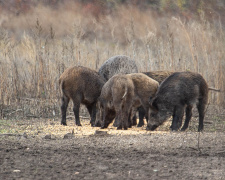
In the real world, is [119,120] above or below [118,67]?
below

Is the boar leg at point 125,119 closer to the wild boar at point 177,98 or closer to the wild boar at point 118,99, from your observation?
the wild boar at point 118,99

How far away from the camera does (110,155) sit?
4.93 metres

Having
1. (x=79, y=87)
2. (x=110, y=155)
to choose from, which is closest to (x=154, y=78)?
(x=79, y=87)

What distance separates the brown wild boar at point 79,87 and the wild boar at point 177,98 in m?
1.11

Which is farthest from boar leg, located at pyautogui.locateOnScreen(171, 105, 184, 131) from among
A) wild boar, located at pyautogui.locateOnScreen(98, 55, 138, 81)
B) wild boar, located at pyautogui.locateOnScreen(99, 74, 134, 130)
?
wild boar, located at pyautogui.locateOnScreen(98, 55, 138, 81)

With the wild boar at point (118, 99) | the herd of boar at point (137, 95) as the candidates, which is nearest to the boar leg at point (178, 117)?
the herd of boar at point (137, 95)

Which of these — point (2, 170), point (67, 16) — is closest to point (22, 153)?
point (2, 170)

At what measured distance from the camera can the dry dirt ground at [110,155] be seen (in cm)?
418

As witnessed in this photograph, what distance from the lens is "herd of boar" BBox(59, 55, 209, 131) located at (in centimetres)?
704

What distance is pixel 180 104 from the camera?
7066 mm

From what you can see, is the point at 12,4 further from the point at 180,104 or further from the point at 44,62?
the point at 180,104

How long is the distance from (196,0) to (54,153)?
1608 cm

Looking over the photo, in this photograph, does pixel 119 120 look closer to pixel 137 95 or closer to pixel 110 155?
pixel 137 95

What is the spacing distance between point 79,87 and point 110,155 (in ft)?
9.20
